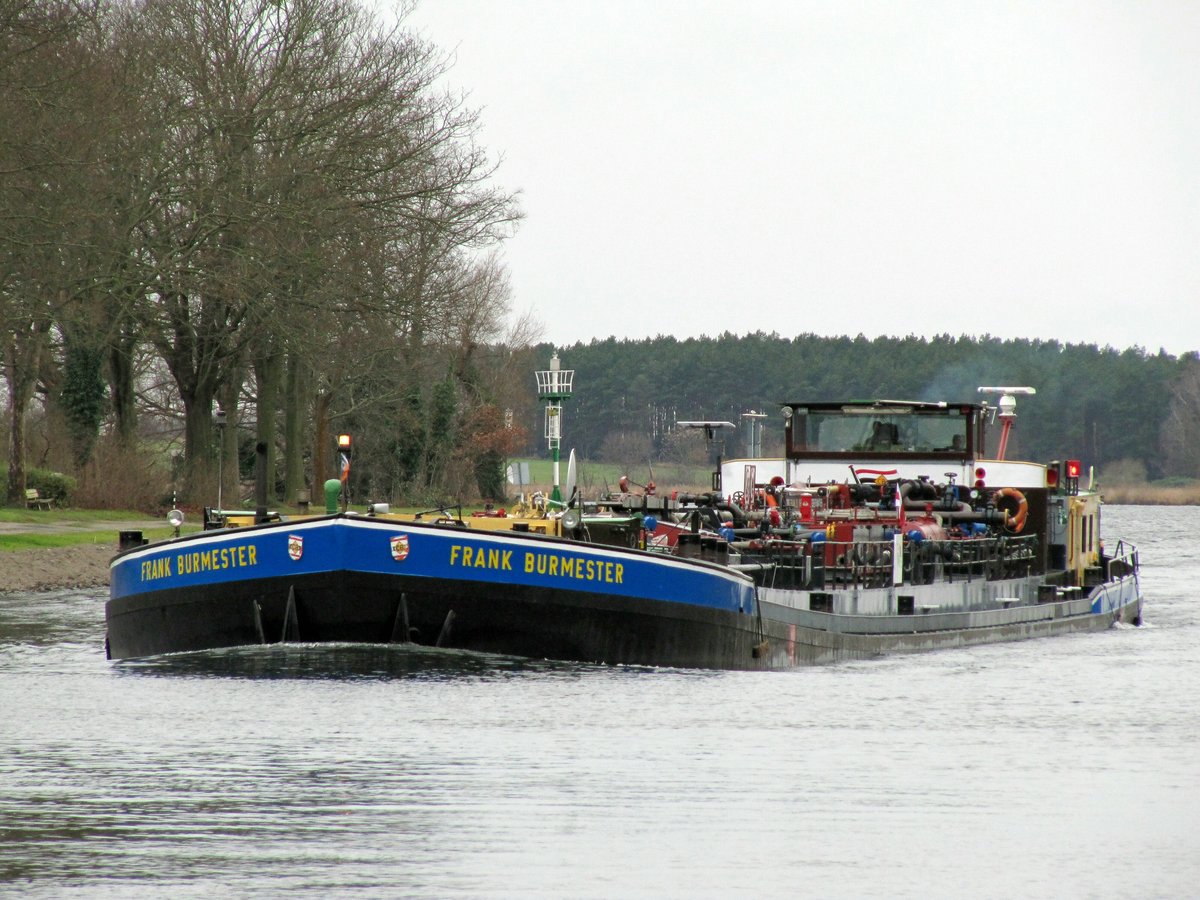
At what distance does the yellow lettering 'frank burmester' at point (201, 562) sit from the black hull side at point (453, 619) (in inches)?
9.7

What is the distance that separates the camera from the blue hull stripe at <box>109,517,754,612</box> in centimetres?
2081

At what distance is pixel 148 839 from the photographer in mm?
12680

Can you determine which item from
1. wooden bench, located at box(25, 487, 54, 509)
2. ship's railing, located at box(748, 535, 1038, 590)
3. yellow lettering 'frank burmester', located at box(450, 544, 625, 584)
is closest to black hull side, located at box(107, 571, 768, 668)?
yellow lettering 'frank burmester', located at box(450, 544, 625, 584)

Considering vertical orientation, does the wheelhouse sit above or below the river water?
above

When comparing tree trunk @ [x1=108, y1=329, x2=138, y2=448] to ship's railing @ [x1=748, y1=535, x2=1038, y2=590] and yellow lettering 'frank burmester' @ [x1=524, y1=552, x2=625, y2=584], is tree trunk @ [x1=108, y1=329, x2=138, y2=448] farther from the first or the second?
Answer: yellow lettering 'frank burmester' @ [x1=524, y1=552, x2=625, y2=584]

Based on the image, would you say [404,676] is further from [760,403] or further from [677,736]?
[760,403]

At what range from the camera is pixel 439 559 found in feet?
68.4

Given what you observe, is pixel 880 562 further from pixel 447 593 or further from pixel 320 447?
pixel 320 447

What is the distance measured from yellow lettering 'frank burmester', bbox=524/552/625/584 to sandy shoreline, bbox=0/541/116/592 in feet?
64.6

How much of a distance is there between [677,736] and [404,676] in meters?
4.67

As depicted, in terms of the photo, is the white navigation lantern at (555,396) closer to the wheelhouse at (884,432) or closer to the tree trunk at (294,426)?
the wheelhouse at (884,432)

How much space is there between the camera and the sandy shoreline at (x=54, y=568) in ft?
124

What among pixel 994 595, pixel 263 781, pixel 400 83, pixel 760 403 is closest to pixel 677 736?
pixel 263 781

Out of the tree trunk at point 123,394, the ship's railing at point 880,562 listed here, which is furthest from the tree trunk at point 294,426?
the ship's railing at point 880,562
